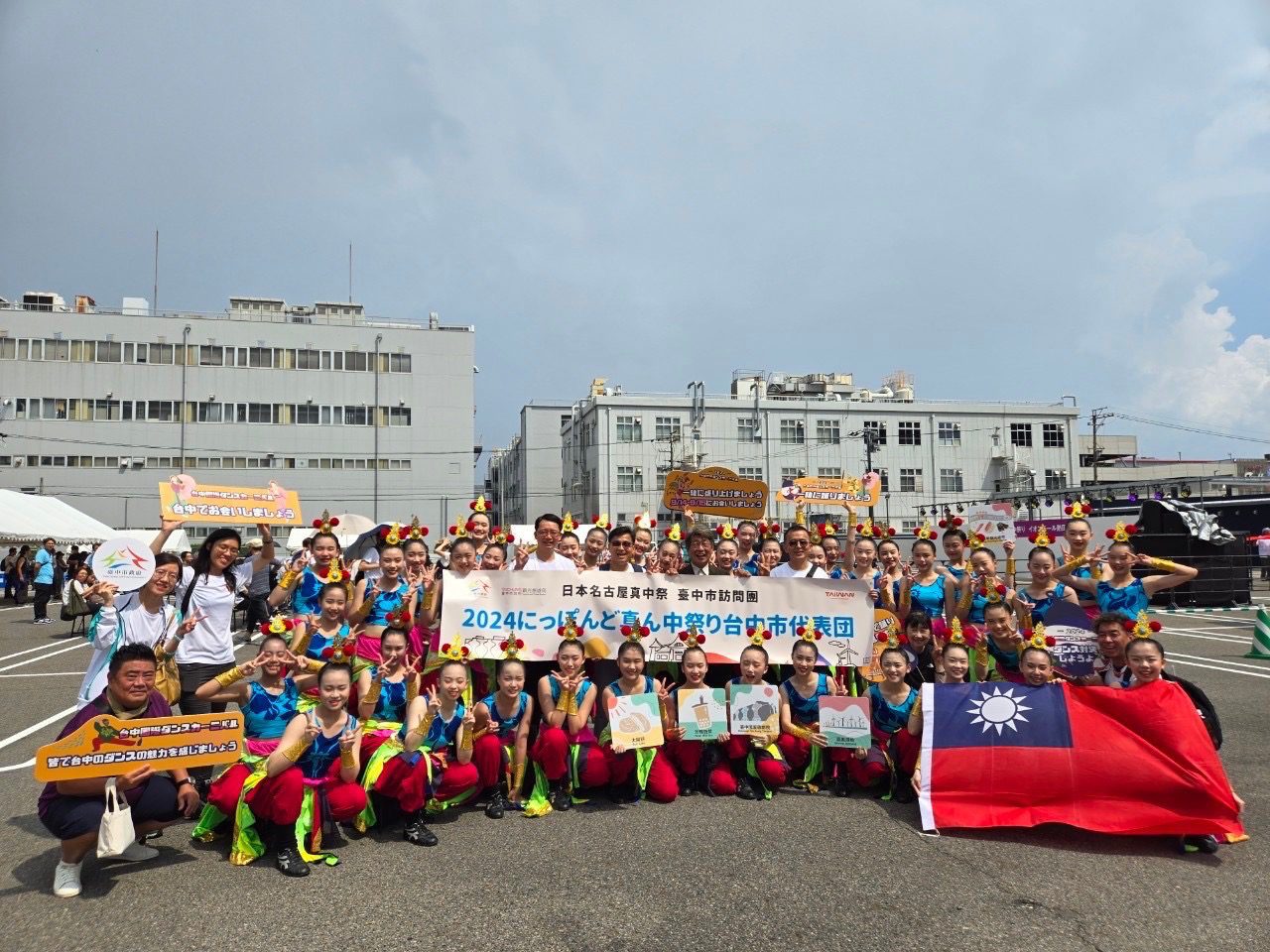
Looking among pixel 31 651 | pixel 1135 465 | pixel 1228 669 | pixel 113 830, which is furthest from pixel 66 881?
pixel 1135 465

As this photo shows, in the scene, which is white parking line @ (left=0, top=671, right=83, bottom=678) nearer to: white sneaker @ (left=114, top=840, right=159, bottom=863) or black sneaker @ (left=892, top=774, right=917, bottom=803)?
white sneaker @ (left=114, top=840, right=159, bottom=863)

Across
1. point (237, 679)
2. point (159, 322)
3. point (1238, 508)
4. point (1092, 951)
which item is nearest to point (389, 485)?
point (159, 322)

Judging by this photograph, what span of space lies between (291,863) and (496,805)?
134 centimetres

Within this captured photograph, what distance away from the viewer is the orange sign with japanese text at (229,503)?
321 inches

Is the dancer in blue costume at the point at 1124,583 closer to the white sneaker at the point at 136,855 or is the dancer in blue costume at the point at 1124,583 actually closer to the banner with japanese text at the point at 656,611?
the banner with japanese text at the point at 656,611

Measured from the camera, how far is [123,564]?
537 cm

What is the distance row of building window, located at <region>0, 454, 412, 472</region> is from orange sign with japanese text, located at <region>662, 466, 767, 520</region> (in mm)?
37659

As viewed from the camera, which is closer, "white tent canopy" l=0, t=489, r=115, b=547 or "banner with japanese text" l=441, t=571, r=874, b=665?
"banner with japanese text" l=441, t=571, r=874, b=665

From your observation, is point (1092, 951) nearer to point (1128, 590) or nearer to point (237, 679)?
point (1128, 590)

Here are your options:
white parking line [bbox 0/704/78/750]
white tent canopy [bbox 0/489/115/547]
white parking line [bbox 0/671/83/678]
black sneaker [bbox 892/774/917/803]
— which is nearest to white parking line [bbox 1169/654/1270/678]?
black sneaker [bbox 892/774/917/803]

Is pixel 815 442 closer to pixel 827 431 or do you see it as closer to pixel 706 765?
pixel 827 431

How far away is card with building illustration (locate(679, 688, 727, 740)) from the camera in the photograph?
572 centimetres

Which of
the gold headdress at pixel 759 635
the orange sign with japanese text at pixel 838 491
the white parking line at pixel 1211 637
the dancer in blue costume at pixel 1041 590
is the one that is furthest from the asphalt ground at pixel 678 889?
the white parking line at pixel 1211 637

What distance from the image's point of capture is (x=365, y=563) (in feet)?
23.9
